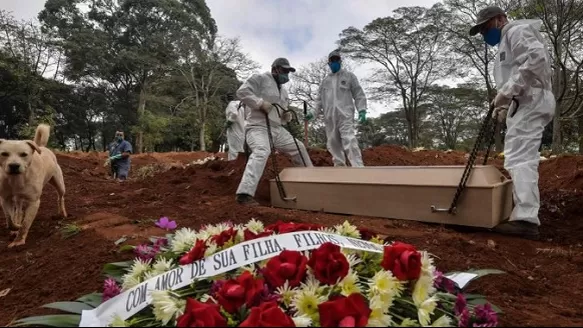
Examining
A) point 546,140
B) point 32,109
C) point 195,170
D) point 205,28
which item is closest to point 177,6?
point 205,28

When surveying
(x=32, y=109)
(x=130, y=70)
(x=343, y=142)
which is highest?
(x=130, y=70)

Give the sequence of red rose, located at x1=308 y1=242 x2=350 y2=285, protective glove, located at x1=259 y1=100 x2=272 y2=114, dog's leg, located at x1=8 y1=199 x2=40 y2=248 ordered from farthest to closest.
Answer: protective glove, located at x1=259 y1=100 x2=272 y2=114, dog's leg, located at x1=8 y1=199 x2=40 y2=248, red rose, located at x1=308 y1=242 x2=350 y2=285

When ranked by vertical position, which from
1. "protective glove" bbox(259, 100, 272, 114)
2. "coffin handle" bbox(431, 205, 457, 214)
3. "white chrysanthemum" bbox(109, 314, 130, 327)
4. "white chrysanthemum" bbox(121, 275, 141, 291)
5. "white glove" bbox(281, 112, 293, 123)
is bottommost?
"white chrysanthemum" bbox(109, 314, 130, 327)

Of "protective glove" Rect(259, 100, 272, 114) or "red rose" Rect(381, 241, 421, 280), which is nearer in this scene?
"red rose" Rect(381, 241, 421, 280)

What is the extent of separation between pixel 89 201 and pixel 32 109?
22.4 metres

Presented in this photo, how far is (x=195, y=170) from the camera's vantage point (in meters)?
7.69

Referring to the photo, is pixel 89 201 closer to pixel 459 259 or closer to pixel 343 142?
pixel 343 142

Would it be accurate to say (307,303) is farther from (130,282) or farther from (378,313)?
(130,282)

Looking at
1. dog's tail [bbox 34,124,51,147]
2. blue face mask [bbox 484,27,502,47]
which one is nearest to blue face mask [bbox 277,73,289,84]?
blue face mask [bbox 484,27,502,47]

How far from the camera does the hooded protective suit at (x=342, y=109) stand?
6.59 metres

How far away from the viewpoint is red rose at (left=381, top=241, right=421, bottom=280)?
4.63 feet

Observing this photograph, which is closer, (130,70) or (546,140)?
(546,140)

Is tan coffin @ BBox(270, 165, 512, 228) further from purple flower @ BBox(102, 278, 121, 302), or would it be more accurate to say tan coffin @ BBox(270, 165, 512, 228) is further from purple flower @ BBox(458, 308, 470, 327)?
purple flower @ BBox(102, 278, 121, 302)

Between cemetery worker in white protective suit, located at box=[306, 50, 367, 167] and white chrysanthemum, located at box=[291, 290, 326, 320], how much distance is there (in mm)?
5279
